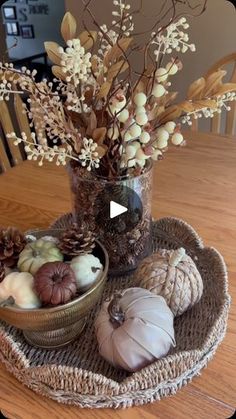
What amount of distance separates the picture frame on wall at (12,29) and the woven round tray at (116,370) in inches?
179

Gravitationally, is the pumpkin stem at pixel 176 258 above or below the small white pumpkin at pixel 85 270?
below

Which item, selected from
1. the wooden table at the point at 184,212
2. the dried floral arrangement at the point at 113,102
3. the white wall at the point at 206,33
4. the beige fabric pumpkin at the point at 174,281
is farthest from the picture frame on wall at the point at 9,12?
the beige fabric pumpkin at the point at 174,281

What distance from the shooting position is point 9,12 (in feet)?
15.2

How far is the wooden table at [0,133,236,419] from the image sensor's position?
59 centimetres

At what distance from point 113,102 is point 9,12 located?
14.8 ft

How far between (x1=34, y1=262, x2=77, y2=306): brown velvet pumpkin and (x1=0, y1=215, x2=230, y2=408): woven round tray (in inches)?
3.5

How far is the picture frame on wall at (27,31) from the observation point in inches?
184

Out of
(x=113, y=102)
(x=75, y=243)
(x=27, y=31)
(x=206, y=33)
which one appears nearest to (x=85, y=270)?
(x=75, y=243)

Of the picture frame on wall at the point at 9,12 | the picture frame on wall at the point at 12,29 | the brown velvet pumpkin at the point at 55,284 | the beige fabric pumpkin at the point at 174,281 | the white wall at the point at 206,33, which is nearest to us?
the brown velvet pumpkin at the point at 55,284

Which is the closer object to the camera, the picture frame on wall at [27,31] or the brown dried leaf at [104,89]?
the brown dried leaf at [104,89]

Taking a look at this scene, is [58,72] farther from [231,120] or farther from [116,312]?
[231,120]

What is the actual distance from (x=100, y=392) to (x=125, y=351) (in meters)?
0.06

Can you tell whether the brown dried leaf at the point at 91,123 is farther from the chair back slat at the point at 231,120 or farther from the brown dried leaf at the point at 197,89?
the chair back slat at the point at 231,120

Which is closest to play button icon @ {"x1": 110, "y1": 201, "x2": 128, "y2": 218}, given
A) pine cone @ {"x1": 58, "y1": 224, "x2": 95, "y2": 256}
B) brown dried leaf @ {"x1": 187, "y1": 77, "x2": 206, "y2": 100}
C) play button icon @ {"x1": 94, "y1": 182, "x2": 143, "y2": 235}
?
play button icon @ {"x1": 94, "y1": 182, "x2": 143, "y2": 235}
